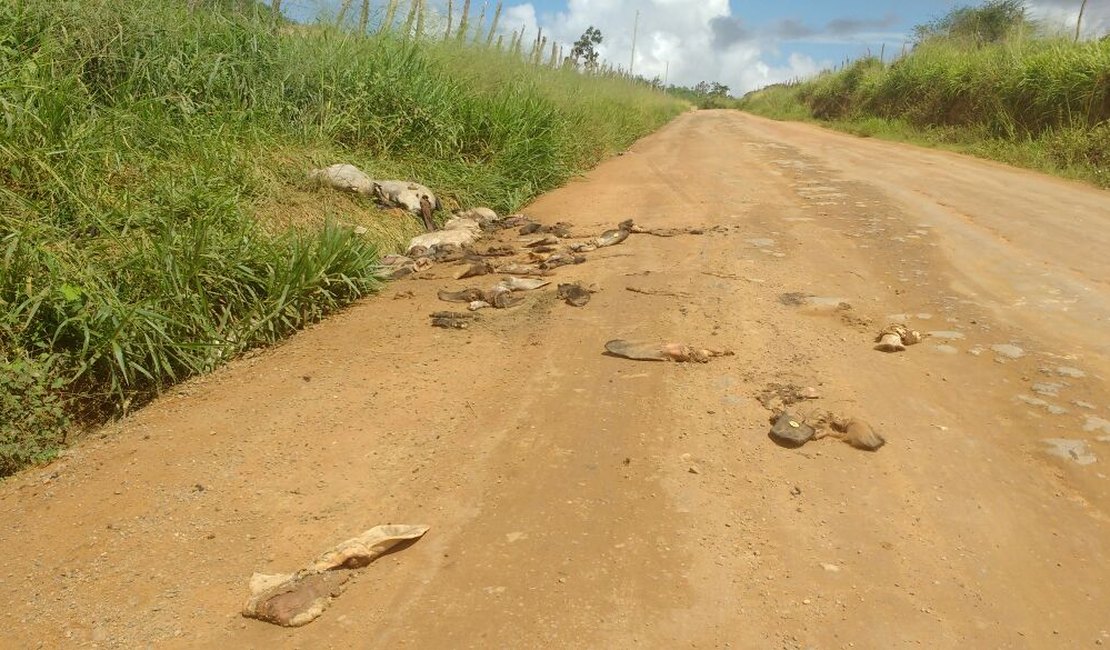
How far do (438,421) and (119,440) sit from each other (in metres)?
1.24

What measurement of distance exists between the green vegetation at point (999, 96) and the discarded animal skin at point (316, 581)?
10303mm

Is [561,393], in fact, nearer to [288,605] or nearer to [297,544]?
[297,544]

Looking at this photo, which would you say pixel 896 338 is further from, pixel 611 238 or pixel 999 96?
pixel 999 96

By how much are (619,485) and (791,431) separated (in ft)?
2.31

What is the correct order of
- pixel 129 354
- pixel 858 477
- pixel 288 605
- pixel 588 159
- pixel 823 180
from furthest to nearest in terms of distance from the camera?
1. pixel 588 159
2. pixel 823 180
3. pixel 129 354
4. pixel 858 477
5. pixel 288 605

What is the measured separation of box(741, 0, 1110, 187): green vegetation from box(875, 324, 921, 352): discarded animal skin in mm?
7618

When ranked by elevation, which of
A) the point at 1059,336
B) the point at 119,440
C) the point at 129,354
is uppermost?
the point at 1059,336

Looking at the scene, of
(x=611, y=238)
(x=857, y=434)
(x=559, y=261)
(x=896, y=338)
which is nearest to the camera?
(x=857, y=434)

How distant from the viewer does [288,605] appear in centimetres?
210

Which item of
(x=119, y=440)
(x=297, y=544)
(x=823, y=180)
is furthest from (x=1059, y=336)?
(x=823, y=180)

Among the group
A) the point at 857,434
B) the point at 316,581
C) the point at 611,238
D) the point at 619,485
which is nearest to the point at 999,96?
the point at 611,238

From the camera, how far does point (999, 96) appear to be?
46.2ft

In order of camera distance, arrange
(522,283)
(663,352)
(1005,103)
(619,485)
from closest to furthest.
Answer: (619,485), (663,352), (522,283), (1005,103)

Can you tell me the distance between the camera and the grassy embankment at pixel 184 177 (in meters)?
3.48
